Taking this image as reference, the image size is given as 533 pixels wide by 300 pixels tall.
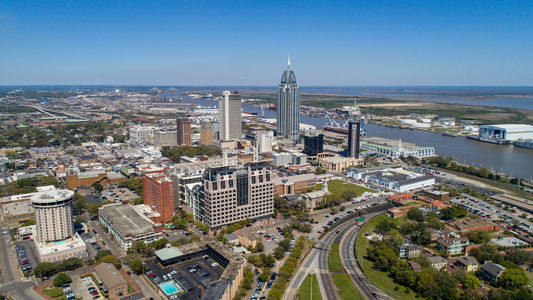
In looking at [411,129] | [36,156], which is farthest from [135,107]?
[411,129]

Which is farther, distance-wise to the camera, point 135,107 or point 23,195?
point 135,107

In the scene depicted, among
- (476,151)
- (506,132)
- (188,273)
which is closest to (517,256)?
(188,273)

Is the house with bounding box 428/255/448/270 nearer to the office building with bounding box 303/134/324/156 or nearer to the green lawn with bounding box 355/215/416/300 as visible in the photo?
the green lawn with bounding box 355/215/416/300

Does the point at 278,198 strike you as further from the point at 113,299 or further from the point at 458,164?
the point at 458,164

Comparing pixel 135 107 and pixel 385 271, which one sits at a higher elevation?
pixel 135 107

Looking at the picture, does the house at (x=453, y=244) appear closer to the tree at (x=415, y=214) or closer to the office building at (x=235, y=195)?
the tree at (x=415, y=214)

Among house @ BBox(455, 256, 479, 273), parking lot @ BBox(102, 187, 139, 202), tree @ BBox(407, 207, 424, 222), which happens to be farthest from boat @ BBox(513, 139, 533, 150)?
parking lot @ BBox(102, 187, 139, 202)
